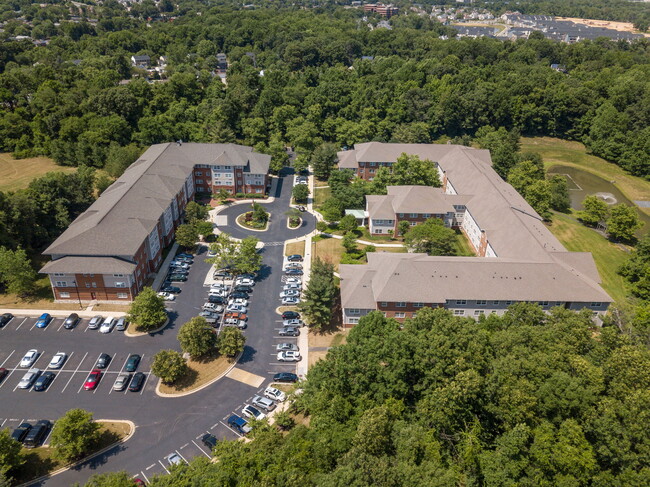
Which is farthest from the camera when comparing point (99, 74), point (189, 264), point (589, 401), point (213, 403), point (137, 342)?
point (99, 74)

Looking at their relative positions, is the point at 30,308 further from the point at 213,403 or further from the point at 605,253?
the point at 605,253

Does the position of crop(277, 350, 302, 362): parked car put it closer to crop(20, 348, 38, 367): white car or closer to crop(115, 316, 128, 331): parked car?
crop(115, 316, 128, 331): parked car

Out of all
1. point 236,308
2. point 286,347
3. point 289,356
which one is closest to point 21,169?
point 236,308

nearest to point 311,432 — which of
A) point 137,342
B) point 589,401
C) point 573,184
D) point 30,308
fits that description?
point 589,401

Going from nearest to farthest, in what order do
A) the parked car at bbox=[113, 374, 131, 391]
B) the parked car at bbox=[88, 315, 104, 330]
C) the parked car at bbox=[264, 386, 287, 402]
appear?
the parked car at bbox=[264, 386, 287, 402] → the parked car at bbox=[113, 374, 131, 391] → the parked car at bbox=[88, 315, 104, 330]

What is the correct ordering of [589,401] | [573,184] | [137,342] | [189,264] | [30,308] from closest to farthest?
[589,401]
[137,342]
[30,308]
[189,264]
[573,184]

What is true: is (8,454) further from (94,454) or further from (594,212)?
(594,212)

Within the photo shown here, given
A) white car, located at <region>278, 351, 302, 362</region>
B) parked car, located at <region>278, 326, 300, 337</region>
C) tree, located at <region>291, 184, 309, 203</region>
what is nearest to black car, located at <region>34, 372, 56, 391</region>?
white car, located at <region>278, 351, 302, 362</region>
